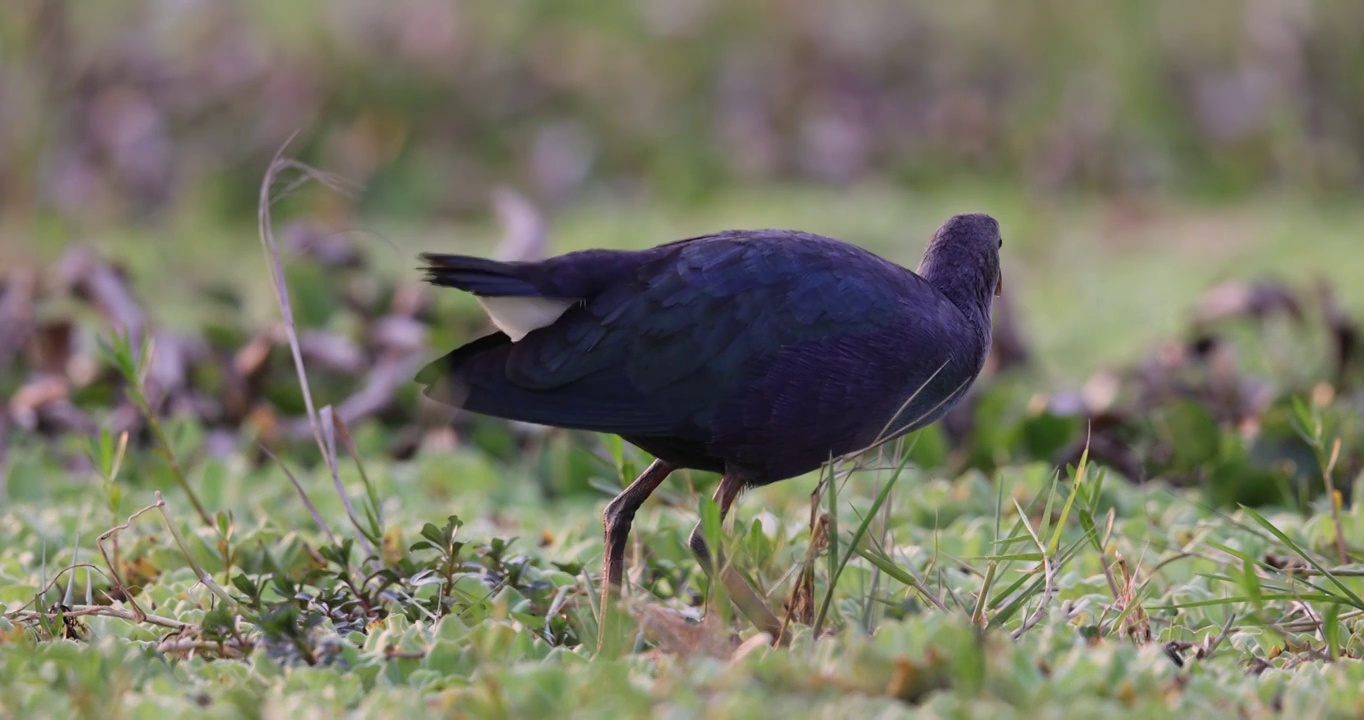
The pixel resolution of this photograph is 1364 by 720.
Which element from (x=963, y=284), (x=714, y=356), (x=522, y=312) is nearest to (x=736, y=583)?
(x=714, y=356)

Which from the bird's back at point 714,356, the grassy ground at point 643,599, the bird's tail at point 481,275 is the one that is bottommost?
the grassy ground at point 643,599

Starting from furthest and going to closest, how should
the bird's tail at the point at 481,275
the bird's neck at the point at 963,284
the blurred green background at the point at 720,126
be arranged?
the blurred green background at the point at 720,126, the bird's neck at the point at 963,284, the bird's tail at the point at 481,275

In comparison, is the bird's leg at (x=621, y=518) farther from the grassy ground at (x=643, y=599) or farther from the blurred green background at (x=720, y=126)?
the blurred green background at (x=720, y=126)

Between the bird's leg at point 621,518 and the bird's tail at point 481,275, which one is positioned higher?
the bird's tail at point 481,275

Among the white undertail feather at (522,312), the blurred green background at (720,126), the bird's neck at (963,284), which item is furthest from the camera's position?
the blurred green background at (720,126)

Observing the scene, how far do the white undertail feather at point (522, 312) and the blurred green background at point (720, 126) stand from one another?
396cm

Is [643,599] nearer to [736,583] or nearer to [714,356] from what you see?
[736,583]

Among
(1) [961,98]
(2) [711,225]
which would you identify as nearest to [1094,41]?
(1) [961,98]

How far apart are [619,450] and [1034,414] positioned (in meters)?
1.50

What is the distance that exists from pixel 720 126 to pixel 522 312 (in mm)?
6761

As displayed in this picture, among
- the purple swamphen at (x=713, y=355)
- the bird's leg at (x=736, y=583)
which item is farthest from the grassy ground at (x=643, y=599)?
the purple swamphen at (x=713, y=355)

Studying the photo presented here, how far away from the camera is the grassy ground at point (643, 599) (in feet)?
6.09

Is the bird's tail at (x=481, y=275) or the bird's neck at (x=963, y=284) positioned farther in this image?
the bird's neck at (x=963, y=284)

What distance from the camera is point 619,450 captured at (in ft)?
8.73
